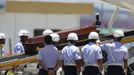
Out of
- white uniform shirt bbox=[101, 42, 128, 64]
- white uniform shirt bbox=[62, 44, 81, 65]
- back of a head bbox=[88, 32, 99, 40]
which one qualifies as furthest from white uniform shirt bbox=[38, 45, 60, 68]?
white uniform shirt bbox=[101, 42, 128, 64]

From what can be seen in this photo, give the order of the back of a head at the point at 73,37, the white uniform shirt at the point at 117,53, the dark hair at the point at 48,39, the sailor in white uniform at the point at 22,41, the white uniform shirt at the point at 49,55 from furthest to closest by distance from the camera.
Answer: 1. the sailor in white uniform at the point at 22,41
2. the back of a head at the point at 73,37
3. the white uniform shirt at the point at 117,53
4. the white uniform shirt at the point at 49,55
5. the dark hair at the point at 48,39

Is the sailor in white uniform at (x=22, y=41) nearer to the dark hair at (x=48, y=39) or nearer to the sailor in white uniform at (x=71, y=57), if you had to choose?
the sailor in white uniform at (x=71, y=57)

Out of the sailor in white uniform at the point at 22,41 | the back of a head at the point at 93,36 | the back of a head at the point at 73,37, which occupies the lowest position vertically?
the sailor in white uniform at the point at 22,41

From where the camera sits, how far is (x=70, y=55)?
573 inches

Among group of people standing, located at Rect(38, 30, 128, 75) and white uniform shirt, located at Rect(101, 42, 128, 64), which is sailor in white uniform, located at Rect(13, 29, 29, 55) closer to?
group of people standing, located at Rect(38, 30, 128, 75)

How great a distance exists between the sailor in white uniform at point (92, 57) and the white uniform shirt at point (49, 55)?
0.64 meters

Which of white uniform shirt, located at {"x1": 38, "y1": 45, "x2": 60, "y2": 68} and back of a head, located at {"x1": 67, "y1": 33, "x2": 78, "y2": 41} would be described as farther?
back of a head, located at {"x1": 67, "y1": 33, "x2": 78, "y2": 41}

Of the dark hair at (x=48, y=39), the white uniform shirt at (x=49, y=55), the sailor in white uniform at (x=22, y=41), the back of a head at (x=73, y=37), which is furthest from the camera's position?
the sailor in white uniform at (x=22, y=41)

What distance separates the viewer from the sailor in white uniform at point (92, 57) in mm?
14211

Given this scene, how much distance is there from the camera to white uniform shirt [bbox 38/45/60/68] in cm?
1409

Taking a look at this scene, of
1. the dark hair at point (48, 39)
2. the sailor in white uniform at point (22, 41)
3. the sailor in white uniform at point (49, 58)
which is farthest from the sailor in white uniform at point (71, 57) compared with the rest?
the sailor in white uniform at point (22, 41)

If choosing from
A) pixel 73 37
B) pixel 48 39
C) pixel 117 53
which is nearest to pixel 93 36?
pixel 73 37

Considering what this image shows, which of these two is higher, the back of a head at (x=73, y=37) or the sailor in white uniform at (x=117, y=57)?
the back of a head at (x=73, y=37)

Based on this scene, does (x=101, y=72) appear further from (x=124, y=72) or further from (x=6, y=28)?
(x=6, y=28)
